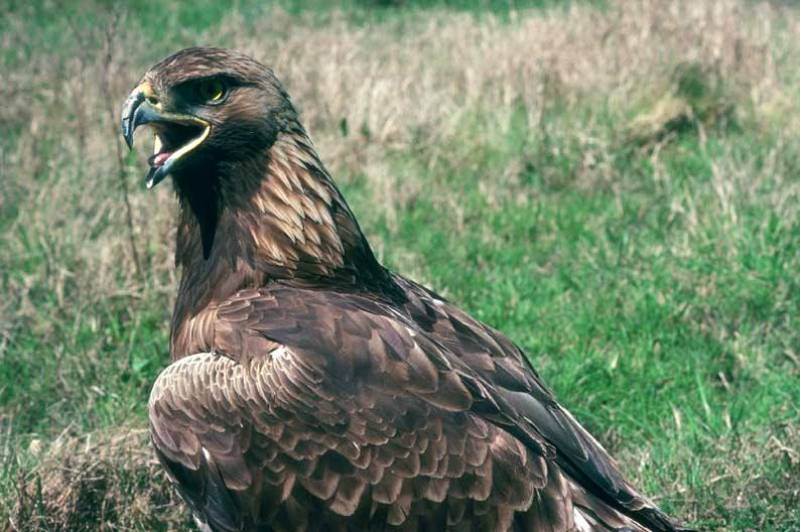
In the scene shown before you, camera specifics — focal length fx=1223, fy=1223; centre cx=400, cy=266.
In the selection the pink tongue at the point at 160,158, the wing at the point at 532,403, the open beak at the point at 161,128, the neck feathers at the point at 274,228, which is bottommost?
the wing at the point at 532,403

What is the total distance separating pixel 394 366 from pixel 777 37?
8.73m

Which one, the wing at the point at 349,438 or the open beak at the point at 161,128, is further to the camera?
the open beak at the point at 161,128

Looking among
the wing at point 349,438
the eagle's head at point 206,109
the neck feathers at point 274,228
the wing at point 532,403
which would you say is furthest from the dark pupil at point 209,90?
the wing at point 532,403

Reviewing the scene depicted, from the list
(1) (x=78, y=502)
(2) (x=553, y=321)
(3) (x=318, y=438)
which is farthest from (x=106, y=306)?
(3) (x=318, y=438)

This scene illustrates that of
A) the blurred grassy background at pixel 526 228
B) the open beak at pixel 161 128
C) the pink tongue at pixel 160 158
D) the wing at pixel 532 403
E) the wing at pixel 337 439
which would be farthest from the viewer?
the blurred grassy background at pixel 526 228

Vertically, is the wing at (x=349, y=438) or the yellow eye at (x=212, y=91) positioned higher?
the yellow eye at (x=212, y=91)

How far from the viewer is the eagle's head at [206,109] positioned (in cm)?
424

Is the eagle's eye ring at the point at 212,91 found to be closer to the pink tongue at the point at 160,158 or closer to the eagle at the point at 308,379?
the eagle at the point at 308,379

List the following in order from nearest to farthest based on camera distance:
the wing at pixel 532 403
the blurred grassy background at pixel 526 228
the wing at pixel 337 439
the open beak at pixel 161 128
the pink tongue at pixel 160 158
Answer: the wing at pixel 337 439, the wing at pixel 532 403, the open beak at pixel 161 128, the pink tongue at pixel 160 158, the blurred grassy background at pixel 526 228

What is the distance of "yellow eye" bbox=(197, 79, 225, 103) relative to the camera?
14.2ft

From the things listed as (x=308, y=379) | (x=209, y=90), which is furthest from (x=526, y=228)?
(x=308, y=379)

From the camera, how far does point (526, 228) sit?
26.2 feet

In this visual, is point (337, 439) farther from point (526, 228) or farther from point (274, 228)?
point (526, 228)

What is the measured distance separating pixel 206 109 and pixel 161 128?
0.22m
